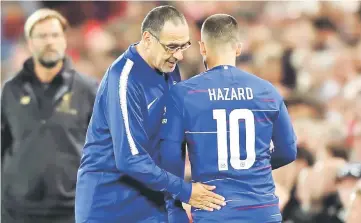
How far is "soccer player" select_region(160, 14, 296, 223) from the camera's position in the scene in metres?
4.50

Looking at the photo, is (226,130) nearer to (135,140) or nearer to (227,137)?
(227,137)

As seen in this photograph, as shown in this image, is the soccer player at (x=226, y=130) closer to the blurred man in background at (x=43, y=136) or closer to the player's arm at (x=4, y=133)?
the blurred man in background at (x=43, y=136)

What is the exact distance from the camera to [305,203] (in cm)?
697

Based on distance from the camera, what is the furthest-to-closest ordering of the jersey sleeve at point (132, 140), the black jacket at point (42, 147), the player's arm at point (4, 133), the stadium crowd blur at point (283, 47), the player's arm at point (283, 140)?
the stadium crowd blur at point (283, 47) < the player's arm at point (4, 133) < the black jacket at point (42, 147) < the player's arm at point (283, 140) < the jersey sleeve at point (132, 140)

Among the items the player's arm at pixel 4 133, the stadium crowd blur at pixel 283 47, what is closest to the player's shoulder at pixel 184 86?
the player's arm at pixel 4 133

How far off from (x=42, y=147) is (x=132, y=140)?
5.42 feet

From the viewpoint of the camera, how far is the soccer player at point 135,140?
176 inches

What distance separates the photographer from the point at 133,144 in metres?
4.46

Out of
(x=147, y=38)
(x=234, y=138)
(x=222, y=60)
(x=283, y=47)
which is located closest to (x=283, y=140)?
(x=234, y=138)

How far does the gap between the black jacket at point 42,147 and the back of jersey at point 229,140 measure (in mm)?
1605

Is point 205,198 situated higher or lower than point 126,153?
lower

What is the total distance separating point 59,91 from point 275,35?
20.2 ft

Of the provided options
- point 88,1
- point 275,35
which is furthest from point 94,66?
point 275,35

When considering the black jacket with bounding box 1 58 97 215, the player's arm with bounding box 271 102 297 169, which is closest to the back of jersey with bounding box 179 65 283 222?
the player's arm with bounding box 271 102 297 169
